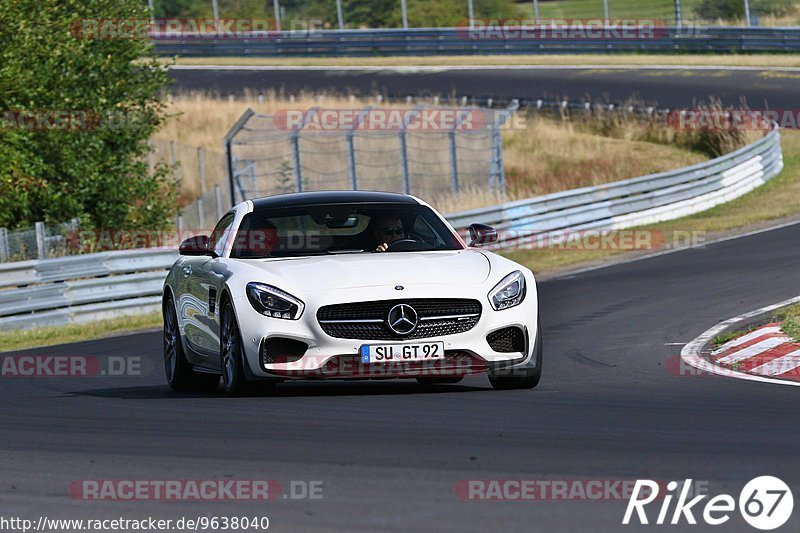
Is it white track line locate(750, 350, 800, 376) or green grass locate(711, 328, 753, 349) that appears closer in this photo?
white track line locate(750, 350, 800, 376)

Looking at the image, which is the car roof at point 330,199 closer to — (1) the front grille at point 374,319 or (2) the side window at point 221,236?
(2) the side window at point 221,236

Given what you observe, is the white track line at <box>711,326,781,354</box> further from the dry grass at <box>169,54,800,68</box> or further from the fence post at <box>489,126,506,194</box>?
the dry grass at <box>169,54,800,68</box>

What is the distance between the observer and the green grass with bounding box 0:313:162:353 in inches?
741

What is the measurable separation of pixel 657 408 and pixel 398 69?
43.5m

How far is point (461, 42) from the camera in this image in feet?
178

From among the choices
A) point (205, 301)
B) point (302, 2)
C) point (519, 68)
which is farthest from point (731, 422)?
point (302, 2)

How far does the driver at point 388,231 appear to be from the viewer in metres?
10.7

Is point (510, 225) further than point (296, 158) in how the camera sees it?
No

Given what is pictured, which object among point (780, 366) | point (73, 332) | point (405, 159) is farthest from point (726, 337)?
point (405, 159)

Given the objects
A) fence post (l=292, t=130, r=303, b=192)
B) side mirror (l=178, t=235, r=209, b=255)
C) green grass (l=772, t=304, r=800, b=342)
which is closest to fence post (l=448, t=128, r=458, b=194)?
fence post (l=292, t=130, r=303, b=192)

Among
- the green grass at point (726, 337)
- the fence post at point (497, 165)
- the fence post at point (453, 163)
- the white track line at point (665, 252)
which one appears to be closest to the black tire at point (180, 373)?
the green grass at point (726, 337)

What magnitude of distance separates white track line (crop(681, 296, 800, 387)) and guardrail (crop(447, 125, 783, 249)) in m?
8.34

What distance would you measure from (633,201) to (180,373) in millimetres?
16880

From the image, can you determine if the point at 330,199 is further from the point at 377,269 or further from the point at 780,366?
the point at 780,366
